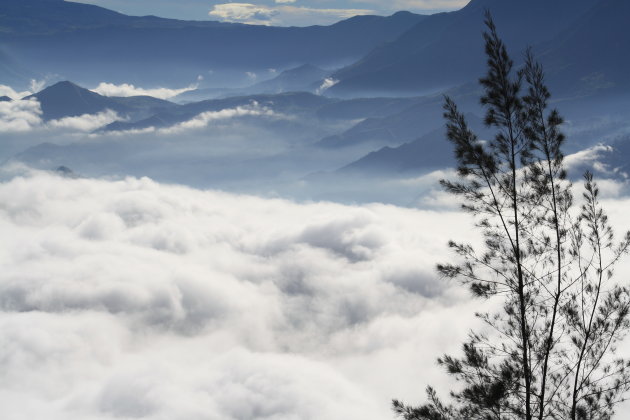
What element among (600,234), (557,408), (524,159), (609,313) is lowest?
(557,408)

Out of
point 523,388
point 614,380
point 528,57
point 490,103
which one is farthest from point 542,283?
point 528,57

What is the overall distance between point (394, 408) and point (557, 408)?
14.5 ft

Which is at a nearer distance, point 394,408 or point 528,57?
point 528,57

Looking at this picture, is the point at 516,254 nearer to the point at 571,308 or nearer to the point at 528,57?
the point at 571,308

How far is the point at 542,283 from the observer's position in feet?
50.3

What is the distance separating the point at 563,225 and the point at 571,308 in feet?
7.94

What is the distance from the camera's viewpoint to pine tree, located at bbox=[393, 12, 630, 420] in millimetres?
14742

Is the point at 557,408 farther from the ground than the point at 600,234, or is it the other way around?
the point at 600,234

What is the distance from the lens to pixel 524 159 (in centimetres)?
1509

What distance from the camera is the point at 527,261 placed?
50.3ft

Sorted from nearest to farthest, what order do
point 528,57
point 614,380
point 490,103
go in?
point 528,57
point 490,103
point 614,380

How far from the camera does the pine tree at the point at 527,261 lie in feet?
48.4

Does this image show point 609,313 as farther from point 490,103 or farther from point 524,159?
point 490,103

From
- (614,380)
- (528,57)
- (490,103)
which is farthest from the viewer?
(614,380)
